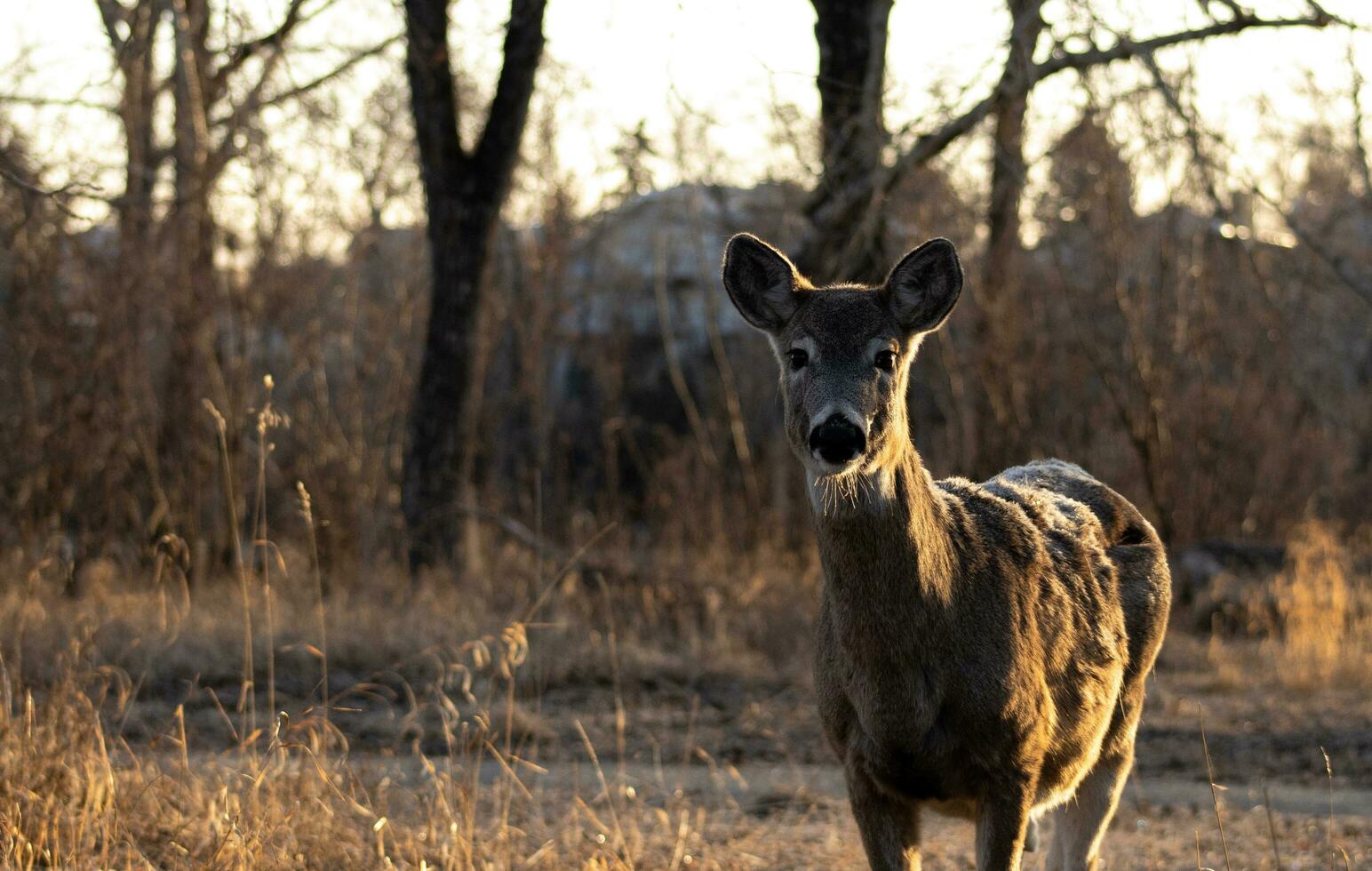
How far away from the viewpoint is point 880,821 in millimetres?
4879

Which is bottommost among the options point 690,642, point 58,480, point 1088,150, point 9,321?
point 690,642

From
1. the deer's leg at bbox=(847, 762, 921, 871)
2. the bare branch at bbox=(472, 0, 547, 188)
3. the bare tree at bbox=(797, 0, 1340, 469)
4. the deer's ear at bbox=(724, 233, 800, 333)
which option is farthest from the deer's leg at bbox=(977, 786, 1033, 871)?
the bare branch at bbox=(472, 0, 547, 188)

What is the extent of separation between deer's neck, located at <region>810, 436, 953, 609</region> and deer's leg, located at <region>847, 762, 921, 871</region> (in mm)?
521

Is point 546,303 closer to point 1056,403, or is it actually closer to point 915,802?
point 1056,403

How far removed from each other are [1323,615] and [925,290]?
890 cm

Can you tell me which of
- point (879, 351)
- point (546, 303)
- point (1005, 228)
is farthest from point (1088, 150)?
point (879, 351)

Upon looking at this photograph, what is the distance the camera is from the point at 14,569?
11953 millimetres

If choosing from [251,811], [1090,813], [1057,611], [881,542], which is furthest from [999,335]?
[251,811]

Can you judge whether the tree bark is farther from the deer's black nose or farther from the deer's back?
the deer's black nose

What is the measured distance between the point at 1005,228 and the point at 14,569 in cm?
832

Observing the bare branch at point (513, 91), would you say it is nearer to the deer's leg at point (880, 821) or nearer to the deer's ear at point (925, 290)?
the deer's ear at point (925, 290)

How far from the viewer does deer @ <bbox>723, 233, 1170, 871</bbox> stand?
4750 millimetres

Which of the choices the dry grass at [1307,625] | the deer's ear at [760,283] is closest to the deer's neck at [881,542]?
the deer's ear at [760,283]

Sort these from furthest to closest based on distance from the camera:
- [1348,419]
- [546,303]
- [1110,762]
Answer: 1. [1348,419]
2. [546,303]
3. [1110,762]
